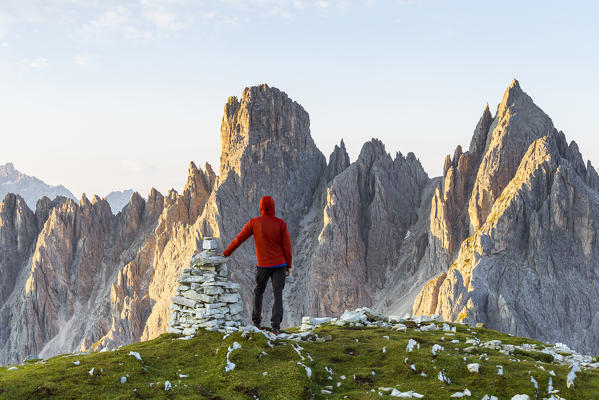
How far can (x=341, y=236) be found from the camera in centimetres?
12938

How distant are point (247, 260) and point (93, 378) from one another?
114 metres

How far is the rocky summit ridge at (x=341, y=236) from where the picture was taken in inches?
3467

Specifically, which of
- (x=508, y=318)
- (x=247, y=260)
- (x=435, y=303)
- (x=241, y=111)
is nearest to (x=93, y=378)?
(x=508, y=318)

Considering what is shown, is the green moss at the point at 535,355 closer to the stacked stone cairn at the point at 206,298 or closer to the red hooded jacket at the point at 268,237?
the red hooded jacket at the point at 268,237

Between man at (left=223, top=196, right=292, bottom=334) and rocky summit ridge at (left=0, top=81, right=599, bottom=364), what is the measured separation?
66.0 metres

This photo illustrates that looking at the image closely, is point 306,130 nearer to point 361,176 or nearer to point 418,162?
point 361,176

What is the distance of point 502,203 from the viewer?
3688 inches

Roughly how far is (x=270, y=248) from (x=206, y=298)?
3.59 meters

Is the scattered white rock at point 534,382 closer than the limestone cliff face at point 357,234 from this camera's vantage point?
Yes

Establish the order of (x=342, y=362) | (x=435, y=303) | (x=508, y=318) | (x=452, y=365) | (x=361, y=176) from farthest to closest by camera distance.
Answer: (x=361, y=176) < (x=435, y=303) < (x=508, y=318) < (x=342, y=362) < (x=452, y=365)

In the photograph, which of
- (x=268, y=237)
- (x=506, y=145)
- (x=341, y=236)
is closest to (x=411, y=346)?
(x=268, y=237)

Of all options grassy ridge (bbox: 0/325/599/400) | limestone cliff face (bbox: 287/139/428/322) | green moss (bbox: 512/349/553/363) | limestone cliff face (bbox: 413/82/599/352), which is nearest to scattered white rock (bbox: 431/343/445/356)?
grassy ridge (bbox: 0/325/599/400)

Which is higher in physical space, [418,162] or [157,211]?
[418,162]

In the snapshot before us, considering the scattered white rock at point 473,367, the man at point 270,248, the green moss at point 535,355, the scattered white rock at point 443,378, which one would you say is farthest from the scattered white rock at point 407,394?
the green moss at point 535,355
